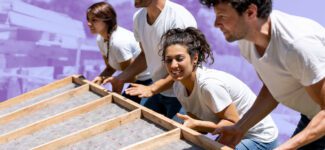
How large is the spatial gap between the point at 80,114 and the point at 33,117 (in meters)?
0.26

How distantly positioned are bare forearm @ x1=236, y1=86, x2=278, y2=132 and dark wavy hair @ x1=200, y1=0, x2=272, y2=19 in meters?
0.43

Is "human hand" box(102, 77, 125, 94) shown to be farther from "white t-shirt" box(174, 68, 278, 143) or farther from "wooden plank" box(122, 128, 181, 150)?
"wooden plank" box(122, 128, 181, 150)

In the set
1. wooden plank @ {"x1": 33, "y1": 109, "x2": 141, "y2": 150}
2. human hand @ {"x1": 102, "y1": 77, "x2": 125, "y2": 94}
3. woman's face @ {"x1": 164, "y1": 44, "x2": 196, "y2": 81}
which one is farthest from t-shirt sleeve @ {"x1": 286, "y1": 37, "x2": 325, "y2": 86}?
human hand @ {"x1": 102, "y1": 77, "x2": 125, "y2": 94}

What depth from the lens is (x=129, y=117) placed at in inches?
77.9

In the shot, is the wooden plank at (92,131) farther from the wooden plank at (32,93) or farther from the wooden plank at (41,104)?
the wooden plank at (32,93)

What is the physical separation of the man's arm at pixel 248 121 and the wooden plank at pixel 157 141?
160 mm

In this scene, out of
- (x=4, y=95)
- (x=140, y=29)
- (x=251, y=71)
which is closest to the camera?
(x=140, y=29)

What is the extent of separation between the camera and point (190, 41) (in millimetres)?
2111

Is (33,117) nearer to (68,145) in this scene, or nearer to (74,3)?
(68,145)

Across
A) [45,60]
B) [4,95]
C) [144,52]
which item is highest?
[144,52]

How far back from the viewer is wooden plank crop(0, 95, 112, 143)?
192 cm

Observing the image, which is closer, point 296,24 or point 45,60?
point 296,24

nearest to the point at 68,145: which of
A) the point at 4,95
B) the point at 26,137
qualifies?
the point at 26,137

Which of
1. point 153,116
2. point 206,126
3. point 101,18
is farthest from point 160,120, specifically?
point 101,18
